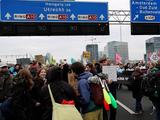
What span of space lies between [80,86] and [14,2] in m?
14.8

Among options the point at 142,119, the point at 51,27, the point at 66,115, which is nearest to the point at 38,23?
the point at 51,27

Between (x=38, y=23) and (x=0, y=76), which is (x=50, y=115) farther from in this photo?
(x=38, y=23)

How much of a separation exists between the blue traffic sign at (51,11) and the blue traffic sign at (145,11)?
161 centimetres

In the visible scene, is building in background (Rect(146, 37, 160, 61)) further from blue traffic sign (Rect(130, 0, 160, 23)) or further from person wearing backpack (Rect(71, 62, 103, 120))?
person wearing backpack (Rect(71, 62, 103, 120))

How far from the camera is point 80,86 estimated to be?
26.0 ft

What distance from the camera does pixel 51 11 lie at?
2284 centimetres

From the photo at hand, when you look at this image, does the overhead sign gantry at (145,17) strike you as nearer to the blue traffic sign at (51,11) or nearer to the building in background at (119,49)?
the blue traffic sign at (51,11)

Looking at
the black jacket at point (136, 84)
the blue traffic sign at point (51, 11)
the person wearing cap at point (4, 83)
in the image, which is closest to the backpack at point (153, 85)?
the person wearing cap at point (4, 83)

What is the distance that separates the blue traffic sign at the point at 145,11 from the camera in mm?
24141

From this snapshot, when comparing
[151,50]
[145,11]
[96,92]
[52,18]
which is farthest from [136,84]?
[151,50]

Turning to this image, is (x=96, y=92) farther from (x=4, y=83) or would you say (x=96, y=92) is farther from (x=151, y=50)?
(x=151, y=50)

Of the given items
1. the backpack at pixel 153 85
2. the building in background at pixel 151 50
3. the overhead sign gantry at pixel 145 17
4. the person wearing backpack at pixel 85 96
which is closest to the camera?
the person wearing backpack at pixel 85 96

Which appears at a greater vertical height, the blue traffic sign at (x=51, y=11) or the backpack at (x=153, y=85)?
the blue traffic sign at (x=51, y=11)

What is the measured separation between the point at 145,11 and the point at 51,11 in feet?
16.9
